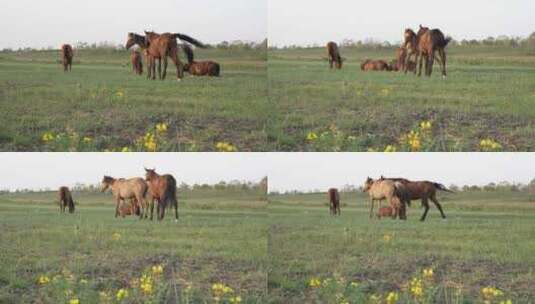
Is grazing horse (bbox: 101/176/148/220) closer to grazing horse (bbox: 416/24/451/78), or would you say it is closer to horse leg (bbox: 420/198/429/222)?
horse leg (bbox: 420/198/429/222)

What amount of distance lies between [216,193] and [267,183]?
0.53 m

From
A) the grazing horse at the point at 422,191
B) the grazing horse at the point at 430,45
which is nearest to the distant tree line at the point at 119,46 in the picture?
the grazing horse at the point at 430,45

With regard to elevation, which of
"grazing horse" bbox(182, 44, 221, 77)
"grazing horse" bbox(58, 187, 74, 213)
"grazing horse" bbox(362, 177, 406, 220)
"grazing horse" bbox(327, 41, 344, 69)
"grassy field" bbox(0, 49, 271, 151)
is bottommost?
"grazing horse" bbox(58, 187, 74, 213)

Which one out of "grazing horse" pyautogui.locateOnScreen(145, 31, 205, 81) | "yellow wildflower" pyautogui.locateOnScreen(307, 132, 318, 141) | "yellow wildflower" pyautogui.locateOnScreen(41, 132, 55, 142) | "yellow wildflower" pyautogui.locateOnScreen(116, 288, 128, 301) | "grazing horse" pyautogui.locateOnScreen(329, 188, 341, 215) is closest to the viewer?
"yellow wildflower" pyautogui.locateOnScreen(116, 288, 128, 301)

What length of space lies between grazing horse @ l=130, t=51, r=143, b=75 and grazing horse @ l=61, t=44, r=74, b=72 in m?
0.63

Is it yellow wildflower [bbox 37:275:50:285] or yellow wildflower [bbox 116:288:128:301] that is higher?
yellow wildflower [bbox 37:275:50:285]

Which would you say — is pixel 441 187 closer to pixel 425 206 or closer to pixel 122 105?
pixel 425 206

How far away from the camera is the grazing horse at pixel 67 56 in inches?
392

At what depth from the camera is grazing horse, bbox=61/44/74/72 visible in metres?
9.95

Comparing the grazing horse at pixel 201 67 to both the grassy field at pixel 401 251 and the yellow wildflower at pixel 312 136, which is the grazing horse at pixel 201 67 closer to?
the yellow wildflower at pixel 312 136

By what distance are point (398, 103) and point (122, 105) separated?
9.05ft

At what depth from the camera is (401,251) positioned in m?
9.45

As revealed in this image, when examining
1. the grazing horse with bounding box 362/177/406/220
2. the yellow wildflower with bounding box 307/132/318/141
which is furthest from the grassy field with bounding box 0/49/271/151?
the grazing horse with bounding box 362/177/406/220

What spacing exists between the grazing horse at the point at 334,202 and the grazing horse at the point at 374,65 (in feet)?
4.34
